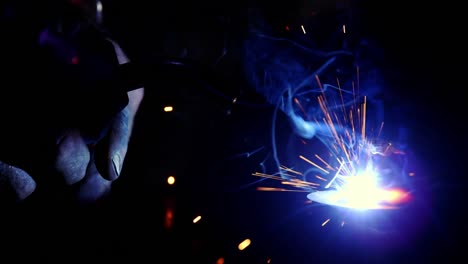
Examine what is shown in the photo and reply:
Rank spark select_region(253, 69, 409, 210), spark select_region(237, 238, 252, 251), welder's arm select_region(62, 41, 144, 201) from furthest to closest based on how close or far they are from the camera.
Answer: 1. spark select_region(253, 69, 409, 210)
2. spark select_region(237, 238, 252, 251)
3. welder's arm select_region(62, 41, 144, 201)

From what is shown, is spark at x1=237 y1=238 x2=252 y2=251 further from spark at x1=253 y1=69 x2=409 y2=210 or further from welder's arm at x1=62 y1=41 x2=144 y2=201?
welder's arm at x1=62 y1=41 x2=144 y2=201

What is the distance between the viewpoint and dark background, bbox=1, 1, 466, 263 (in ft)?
7.05

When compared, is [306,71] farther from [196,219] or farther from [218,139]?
[196,219]

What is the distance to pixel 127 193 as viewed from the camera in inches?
98.0

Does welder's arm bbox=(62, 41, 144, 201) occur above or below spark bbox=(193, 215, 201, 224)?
above

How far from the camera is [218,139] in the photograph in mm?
2727

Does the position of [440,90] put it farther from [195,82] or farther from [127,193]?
[127,193]

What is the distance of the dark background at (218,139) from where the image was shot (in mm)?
2148

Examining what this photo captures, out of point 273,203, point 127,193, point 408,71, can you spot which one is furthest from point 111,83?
point 408,71

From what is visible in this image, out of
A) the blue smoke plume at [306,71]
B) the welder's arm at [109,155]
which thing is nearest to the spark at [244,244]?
the blue smoke plume at [306,71]

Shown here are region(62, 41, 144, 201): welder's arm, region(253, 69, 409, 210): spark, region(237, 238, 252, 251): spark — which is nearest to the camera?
region(62, 41, 144, 201): welder's arm

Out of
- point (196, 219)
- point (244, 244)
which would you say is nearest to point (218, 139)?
point (196, 219)

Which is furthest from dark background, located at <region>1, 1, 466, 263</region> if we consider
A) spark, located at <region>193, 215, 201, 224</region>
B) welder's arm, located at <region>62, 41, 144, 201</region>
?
welder's arm, located at <region>62, 41, 144, 201</region>

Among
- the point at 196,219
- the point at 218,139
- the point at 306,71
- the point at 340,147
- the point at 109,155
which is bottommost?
the point at 196,219
